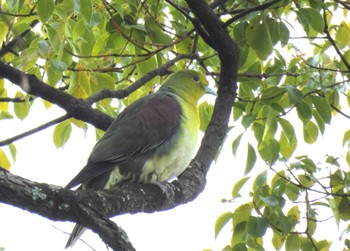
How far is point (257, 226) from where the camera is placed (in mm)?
3400

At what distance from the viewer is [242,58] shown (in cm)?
354

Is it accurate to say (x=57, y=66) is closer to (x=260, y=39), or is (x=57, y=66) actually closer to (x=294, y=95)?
(x=260, y=39)

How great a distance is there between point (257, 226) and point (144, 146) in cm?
68

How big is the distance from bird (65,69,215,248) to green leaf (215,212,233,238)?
317 mm

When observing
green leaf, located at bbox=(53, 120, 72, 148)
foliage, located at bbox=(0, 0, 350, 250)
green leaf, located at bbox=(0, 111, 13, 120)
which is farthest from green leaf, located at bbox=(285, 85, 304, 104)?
green leaf, located at bbox=(0, 111, 13, 120)

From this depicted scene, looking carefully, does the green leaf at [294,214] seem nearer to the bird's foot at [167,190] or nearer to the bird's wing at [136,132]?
the bird's wing at [136,132]

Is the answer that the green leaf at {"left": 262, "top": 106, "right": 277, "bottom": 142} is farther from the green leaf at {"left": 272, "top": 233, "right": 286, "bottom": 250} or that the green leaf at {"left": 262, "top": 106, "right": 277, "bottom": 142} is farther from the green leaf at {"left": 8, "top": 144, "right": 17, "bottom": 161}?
the green leaf at {"left": 8, "top": 144, "right": 17, "bottom": 161}

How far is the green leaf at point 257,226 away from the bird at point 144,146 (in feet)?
1.58

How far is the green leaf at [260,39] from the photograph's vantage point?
329cm

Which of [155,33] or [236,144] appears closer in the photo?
[155,33]

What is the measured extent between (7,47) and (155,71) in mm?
759

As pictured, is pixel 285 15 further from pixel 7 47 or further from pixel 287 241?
pixel 7 47

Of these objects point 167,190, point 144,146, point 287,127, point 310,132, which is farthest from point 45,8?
point 310,132

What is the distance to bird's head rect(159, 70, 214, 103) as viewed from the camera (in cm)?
435
